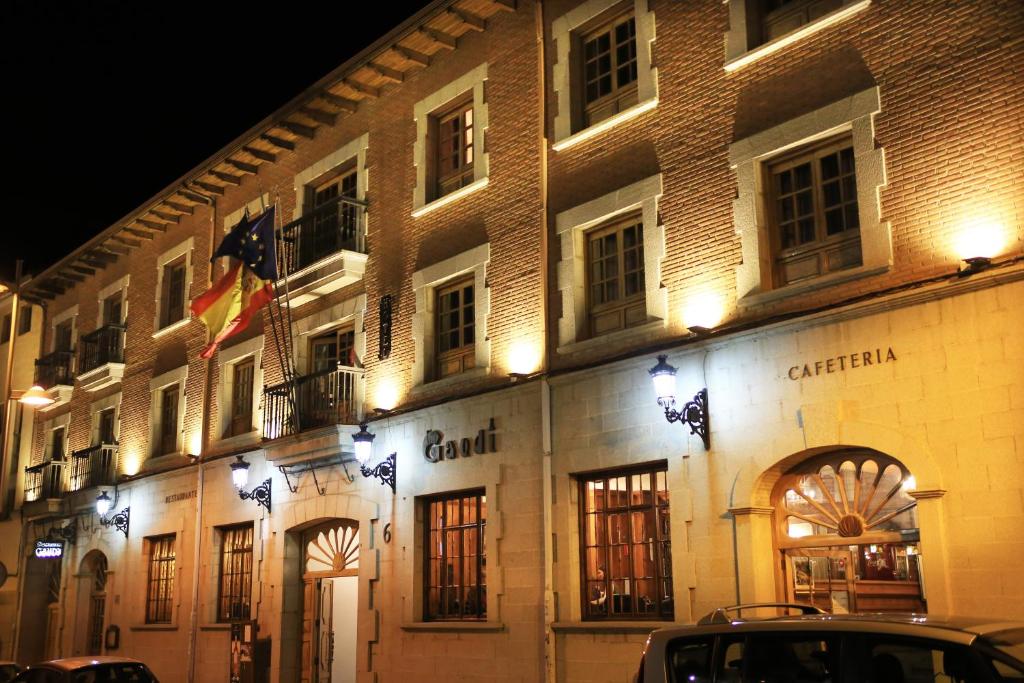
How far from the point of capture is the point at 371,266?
18500mm

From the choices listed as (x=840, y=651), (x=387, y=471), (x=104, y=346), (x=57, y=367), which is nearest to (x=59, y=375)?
(x=57, y=367)

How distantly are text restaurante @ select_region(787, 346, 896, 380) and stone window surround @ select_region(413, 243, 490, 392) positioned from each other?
215 inches

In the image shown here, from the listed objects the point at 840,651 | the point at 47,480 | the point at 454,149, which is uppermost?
the point at 454,149

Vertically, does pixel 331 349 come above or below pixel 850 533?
above

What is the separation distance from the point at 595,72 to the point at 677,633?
986 cm

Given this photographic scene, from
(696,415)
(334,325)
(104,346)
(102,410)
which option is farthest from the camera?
(102,410)

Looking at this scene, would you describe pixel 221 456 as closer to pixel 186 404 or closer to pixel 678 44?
pixel 186 404

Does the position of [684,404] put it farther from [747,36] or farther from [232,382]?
[232,382]

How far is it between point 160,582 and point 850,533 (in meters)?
17.0

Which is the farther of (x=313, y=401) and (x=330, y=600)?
(x=313, y=401)

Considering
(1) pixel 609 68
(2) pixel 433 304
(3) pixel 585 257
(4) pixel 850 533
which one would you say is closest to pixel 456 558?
(2) pixel 433 304

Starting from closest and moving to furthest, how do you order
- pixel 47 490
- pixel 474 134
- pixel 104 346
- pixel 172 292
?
pixel 474 134
pixel 172 292
pixel 104 346
pixel 47 490

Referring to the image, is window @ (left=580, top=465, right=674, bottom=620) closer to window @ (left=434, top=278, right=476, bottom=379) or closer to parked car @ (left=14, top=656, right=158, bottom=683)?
window @ (left=434, top=278, right=476, bottom=379)

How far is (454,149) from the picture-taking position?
1781 cm
